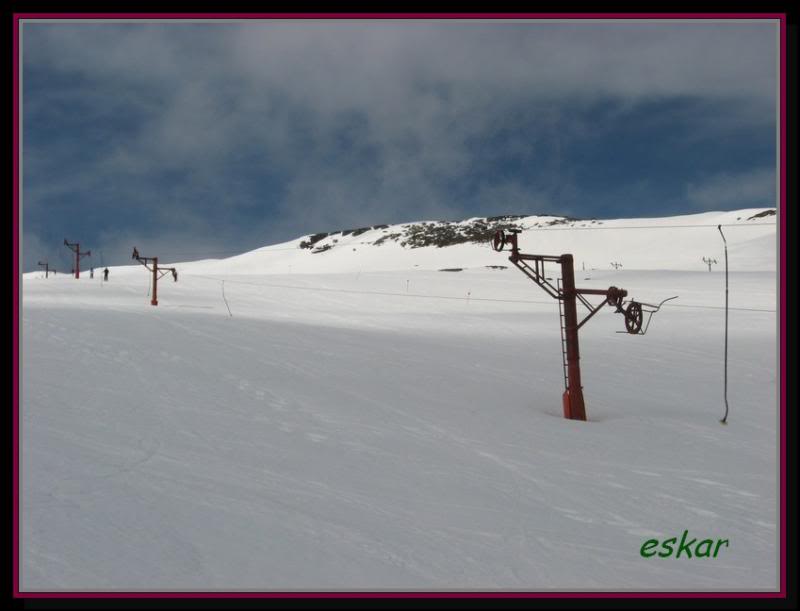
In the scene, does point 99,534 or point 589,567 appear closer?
point 99,534

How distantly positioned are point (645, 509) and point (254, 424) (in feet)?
20.1

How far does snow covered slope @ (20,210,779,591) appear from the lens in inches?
203

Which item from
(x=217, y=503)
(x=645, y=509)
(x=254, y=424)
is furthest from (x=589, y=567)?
(x=254, y=424)

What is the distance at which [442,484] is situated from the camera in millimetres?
7621

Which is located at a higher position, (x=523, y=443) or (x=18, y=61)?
(x=18, y=61)

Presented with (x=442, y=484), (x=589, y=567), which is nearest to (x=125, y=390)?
(x=442, y=484)

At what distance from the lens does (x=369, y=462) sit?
27.1 feet

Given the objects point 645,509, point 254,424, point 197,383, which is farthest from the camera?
point 197,383

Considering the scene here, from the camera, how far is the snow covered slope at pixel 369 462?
5.15 metres

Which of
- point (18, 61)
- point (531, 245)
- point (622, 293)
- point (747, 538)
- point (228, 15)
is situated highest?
point (531, 245)

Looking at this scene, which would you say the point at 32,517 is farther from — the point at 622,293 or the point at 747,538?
the point at 622,293

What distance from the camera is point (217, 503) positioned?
6.09 m

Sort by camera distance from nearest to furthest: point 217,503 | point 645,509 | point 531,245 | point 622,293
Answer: point 217,503 < point 645,509 < point 622,293 < point 531,245

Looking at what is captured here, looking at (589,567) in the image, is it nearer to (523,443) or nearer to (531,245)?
(523,443)
